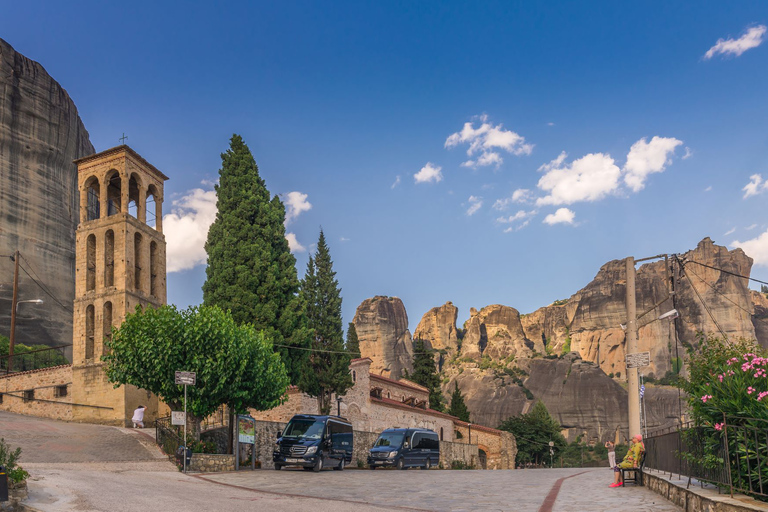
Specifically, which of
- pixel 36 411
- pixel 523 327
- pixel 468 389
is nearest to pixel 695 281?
pixel 523 327

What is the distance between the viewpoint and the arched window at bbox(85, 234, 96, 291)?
39469 millimetres

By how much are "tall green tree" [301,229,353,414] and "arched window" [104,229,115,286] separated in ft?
38.2

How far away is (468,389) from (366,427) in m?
76.1

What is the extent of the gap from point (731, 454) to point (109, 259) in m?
37.1

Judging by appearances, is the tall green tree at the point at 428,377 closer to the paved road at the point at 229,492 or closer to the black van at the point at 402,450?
the black van at the point at 402,450

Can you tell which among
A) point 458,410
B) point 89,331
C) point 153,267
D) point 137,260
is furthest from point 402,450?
point 458,410

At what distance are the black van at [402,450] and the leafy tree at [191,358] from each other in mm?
7689

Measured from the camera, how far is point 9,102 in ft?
230

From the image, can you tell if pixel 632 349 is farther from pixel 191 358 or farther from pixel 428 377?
pixel 428 377

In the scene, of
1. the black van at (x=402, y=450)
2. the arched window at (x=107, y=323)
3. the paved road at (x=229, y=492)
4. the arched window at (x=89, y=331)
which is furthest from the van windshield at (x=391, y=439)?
the arched window at (x=89, y=331)

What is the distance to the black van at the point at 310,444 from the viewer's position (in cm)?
2477

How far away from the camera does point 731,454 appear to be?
9727 mm

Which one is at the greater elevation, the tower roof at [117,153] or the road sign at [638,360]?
the tower roof at [117,153]

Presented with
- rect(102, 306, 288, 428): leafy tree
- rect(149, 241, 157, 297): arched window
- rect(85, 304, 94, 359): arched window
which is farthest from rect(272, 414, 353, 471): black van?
rect(149, 241, 157, 297): arched window
